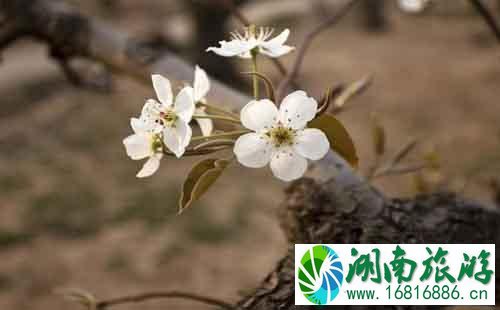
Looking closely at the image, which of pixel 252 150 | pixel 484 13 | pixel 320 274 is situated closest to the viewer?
pixel 252 150

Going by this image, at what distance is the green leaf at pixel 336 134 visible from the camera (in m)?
0.47

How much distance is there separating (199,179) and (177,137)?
0.16 feet

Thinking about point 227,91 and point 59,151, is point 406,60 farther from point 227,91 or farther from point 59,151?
point 227,91

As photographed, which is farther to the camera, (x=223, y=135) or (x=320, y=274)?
(x=320, y=274)

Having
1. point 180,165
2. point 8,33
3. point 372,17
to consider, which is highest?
point 372,17

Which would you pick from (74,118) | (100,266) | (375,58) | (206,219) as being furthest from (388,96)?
(100,266)

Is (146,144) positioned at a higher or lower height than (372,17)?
lower

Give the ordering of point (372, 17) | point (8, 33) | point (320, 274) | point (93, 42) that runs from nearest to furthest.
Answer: point (320, 274) < point (93, 42) < point (8, 33) < point (372, 17)

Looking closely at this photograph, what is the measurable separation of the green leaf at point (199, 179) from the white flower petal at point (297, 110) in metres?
0.07

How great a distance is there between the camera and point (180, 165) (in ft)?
7.84

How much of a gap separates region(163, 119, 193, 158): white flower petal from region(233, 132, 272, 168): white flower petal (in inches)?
1.5

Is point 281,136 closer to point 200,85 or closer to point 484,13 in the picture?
point 200,85

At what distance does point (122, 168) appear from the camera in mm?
2371

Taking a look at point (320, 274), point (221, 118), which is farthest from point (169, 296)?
point (221, 118)
